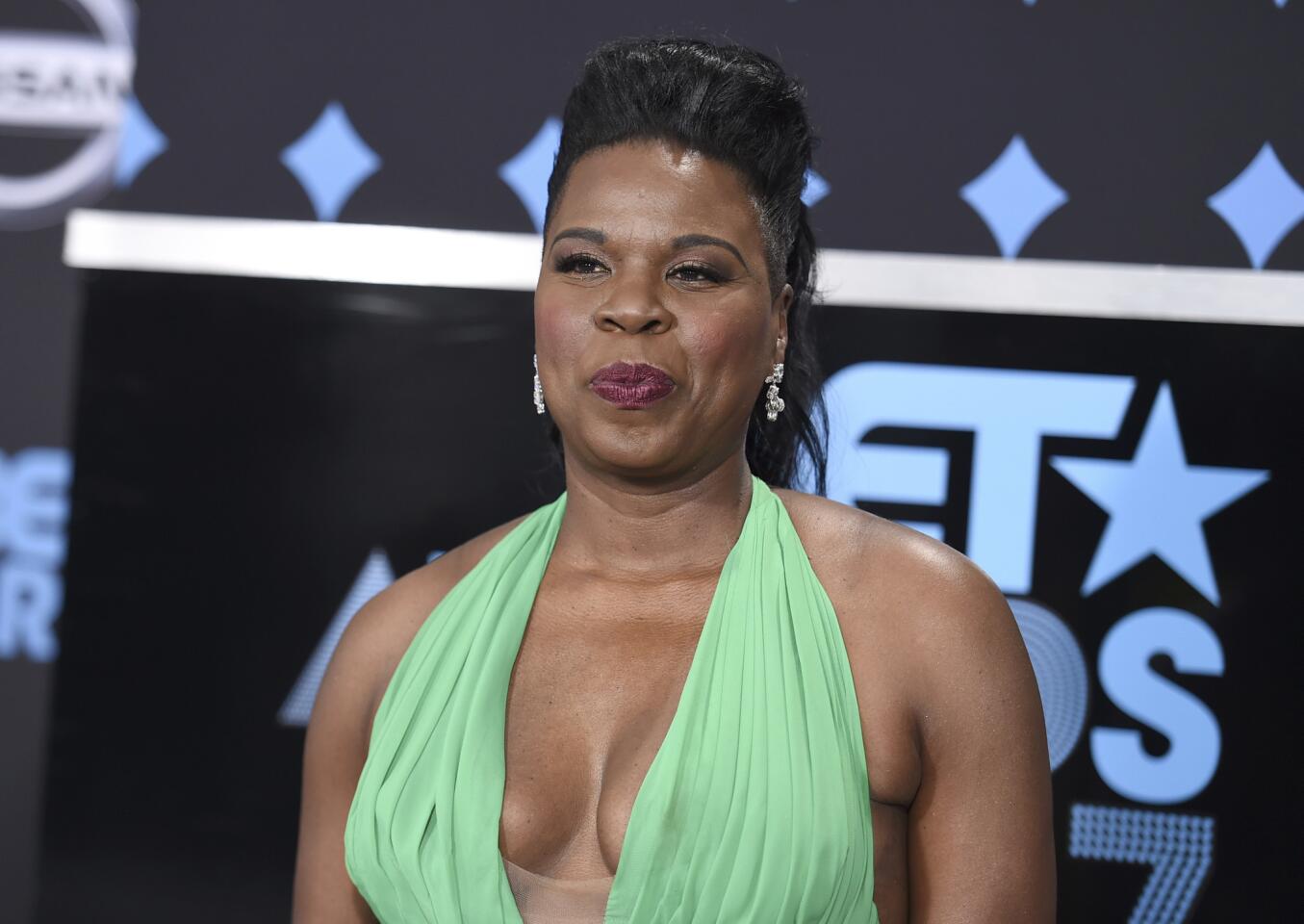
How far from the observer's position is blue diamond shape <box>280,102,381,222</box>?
2969 millimetres

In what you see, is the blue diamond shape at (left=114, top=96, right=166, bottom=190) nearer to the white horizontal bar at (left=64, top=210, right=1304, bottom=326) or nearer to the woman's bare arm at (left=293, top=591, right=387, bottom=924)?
the white horizontal bar at (left=64, top=210, right=1304, bottom=326)

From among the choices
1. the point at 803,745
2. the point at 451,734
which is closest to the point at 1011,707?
the point at 803,745

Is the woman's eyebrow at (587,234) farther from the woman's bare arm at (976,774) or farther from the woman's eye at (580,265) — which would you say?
the woman's bare arm at (976,774)

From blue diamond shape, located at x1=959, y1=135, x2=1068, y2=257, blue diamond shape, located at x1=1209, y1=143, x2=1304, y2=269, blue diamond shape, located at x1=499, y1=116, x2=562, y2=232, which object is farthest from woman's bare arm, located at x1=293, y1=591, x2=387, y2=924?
blue diamond shape, located at x1=1209, y1=143, x2=1304, y2=269

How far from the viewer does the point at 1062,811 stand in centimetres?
283

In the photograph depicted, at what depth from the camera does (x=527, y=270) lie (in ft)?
9.57

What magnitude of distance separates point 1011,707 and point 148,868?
214 centimetres

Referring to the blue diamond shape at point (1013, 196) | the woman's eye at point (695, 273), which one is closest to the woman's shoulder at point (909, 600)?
the woman's eye at point (695, 273)

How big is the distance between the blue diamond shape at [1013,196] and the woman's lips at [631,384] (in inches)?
55.9

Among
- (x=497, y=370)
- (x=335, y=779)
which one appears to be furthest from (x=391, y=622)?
(x=497, y=370)

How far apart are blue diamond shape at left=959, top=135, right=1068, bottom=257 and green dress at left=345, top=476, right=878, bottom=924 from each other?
125cm

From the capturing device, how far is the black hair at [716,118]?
1729 millimetres

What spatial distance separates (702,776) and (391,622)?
517 mm

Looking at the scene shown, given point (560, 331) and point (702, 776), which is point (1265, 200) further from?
point (702, 776)
